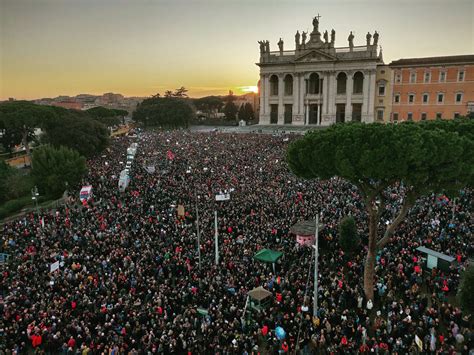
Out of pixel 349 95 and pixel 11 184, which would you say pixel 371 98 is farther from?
pixel 11 184

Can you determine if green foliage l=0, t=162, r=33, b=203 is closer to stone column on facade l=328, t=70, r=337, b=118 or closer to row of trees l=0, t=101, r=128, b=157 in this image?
row of trees l=0, t=101, r=128, b=157

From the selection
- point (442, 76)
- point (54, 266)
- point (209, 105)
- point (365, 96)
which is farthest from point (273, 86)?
point (54, 266)

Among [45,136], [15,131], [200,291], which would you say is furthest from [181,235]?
[15,131]

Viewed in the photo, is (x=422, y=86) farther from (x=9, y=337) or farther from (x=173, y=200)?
(x=9, y=337)

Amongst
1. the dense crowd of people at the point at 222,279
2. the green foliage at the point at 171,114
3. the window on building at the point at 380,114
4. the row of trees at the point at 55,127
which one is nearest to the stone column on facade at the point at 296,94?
the window on building at the point at 380,114

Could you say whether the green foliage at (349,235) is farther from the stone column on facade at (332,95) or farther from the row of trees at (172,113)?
the row of trees at (172,113)

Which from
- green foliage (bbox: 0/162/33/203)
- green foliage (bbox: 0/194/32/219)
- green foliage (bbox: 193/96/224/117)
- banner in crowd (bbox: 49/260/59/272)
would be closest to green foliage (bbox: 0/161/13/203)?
green foliage (bbox: 0/162/33/203)
